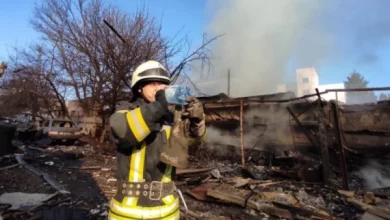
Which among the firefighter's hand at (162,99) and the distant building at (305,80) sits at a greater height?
the distant building at (305,80)

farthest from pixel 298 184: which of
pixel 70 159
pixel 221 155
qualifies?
pixel 70 159

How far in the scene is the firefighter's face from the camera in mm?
1855

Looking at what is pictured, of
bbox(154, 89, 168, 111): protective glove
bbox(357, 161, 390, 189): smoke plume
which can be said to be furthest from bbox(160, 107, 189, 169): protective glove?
bbox(357, 161, 390, 189): smoke plume

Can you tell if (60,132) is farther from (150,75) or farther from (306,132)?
(150,75)

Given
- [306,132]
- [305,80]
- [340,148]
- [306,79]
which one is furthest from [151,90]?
[305,80]

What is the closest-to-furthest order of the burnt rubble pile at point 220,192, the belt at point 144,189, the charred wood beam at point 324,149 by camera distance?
1. the belt at point 144,189
2. the burnt rubble pile at point 220,192
3. the charred wood beam at point 324,149

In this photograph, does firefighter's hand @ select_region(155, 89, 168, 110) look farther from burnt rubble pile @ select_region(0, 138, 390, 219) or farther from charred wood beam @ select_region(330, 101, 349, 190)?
charred wood beam @ select_region(330, 101, 349, 190)

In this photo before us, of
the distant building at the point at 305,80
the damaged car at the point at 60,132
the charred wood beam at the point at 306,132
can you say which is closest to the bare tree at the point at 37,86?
the damaged car at the point at 60,132

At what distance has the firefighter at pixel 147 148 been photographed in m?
1.60

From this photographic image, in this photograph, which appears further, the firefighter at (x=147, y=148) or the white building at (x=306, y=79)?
the white building at (x=306, y=79)

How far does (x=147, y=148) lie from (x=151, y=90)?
15.9 inches

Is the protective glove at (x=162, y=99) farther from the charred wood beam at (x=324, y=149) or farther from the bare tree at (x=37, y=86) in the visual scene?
the bare tree at (x=37, y=86)

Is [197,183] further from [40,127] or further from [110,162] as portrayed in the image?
[40,127]

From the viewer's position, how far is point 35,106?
2072 centimetres
